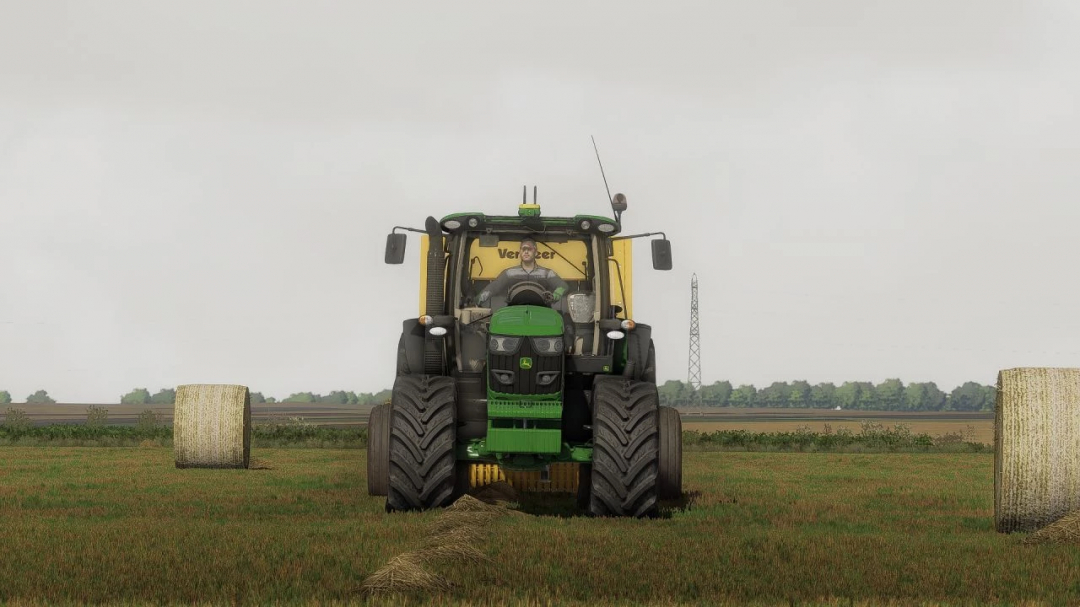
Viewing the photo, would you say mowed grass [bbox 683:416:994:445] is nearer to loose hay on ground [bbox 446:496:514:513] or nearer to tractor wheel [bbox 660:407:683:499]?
tractor wheel [bbox 660:407:683:499]

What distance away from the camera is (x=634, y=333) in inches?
495

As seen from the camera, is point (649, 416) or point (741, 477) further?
point (741, 477)

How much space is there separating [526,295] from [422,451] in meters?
2.46

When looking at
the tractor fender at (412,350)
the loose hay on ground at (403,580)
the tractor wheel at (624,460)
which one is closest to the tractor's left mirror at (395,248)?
the tractor fender at (412,350)

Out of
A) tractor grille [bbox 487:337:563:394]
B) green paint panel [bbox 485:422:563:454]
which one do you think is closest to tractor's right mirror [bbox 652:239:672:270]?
tractor grille [bbox 487:337:563:394]

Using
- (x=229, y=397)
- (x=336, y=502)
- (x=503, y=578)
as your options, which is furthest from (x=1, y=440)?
(x=503, y=578)

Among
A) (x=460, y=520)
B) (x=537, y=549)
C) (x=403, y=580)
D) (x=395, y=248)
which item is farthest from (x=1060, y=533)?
(x=395, y=248)

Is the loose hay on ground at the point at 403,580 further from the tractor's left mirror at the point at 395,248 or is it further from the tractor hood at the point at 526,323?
the tractor's left mirror at the point at 395,248

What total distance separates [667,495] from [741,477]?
18.6 feet

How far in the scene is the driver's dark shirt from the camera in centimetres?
1288

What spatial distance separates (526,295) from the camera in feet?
41.9

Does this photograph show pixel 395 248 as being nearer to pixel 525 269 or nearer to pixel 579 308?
pixel 525 269

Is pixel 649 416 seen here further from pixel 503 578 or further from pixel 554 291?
pixel 503 578

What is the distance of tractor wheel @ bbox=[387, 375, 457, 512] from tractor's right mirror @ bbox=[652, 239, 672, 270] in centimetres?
315
